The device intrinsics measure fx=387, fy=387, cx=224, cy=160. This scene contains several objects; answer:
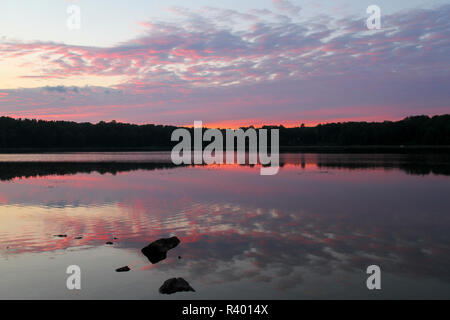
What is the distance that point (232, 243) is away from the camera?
1555 cm

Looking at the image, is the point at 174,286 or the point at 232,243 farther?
the point at 232,243

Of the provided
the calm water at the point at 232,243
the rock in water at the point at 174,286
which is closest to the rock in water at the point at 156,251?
the calm water at the point at 232,243

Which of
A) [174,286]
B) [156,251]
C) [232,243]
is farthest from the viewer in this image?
[232,243]

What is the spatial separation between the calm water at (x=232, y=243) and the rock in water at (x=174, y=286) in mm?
234

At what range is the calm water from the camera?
11031mm

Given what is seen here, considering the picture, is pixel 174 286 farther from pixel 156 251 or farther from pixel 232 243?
pixel 232 243

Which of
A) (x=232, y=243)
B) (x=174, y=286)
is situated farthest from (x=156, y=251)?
(x=232, y=243)

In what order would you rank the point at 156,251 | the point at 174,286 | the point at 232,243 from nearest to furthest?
the point at 174,286 → the point at 156,251 → the point at 232,243

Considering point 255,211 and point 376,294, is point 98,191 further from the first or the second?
point 376,294

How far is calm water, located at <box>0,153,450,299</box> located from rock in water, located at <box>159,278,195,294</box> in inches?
9.2

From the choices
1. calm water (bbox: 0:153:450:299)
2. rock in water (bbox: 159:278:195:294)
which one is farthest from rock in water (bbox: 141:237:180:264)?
rock in water (bbox: 159:278:195:294)

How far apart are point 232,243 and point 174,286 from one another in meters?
5.10

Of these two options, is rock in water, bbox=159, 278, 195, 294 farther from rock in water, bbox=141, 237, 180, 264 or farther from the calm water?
rock in water, bbox=141, 237, 180, 264
